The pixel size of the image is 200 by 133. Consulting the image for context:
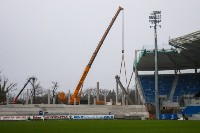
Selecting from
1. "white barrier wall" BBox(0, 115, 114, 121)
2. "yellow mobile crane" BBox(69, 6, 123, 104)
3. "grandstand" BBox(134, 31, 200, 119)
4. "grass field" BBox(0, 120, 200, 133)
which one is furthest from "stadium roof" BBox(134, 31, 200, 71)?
"grass field" BBox(0, 120, 200, 133)

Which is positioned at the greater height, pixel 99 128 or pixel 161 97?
pixel 161 97

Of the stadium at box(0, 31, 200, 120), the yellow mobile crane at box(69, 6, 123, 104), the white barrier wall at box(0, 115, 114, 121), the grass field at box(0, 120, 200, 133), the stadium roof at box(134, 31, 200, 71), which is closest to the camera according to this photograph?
the grass field at box(0, 120, 200, 133)

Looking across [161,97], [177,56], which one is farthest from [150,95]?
[177,56]

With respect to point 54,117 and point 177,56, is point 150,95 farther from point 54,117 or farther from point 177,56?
point 54,117

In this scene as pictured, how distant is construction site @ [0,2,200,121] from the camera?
5844 cm

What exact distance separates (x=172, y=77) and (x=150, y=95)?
290 inches

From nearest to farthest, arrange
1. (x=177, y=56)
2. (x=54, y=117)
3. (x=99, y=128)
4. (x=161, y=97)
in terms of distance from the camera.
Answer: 1. (x=99, y=128)
2. (x=54, y=117)
3. (x=177, y=56)
4. (x=161, y=97)

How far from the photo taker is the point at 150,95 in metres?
74.6

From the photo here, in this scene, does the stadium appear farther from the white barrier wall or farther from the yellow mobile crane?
the yellow mobile crane

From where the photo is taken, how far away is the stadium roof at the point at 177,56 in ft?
186

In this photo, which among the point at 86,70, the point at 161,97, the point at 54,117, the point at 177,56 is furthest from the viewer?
the point at 161,97

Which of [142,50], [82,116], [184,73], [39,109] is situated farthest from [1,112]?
[184,73]

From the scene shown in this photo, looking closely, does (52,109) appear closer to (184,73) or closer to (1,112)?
(1,112)

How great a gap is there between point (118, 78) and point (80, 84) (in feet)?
57.6
